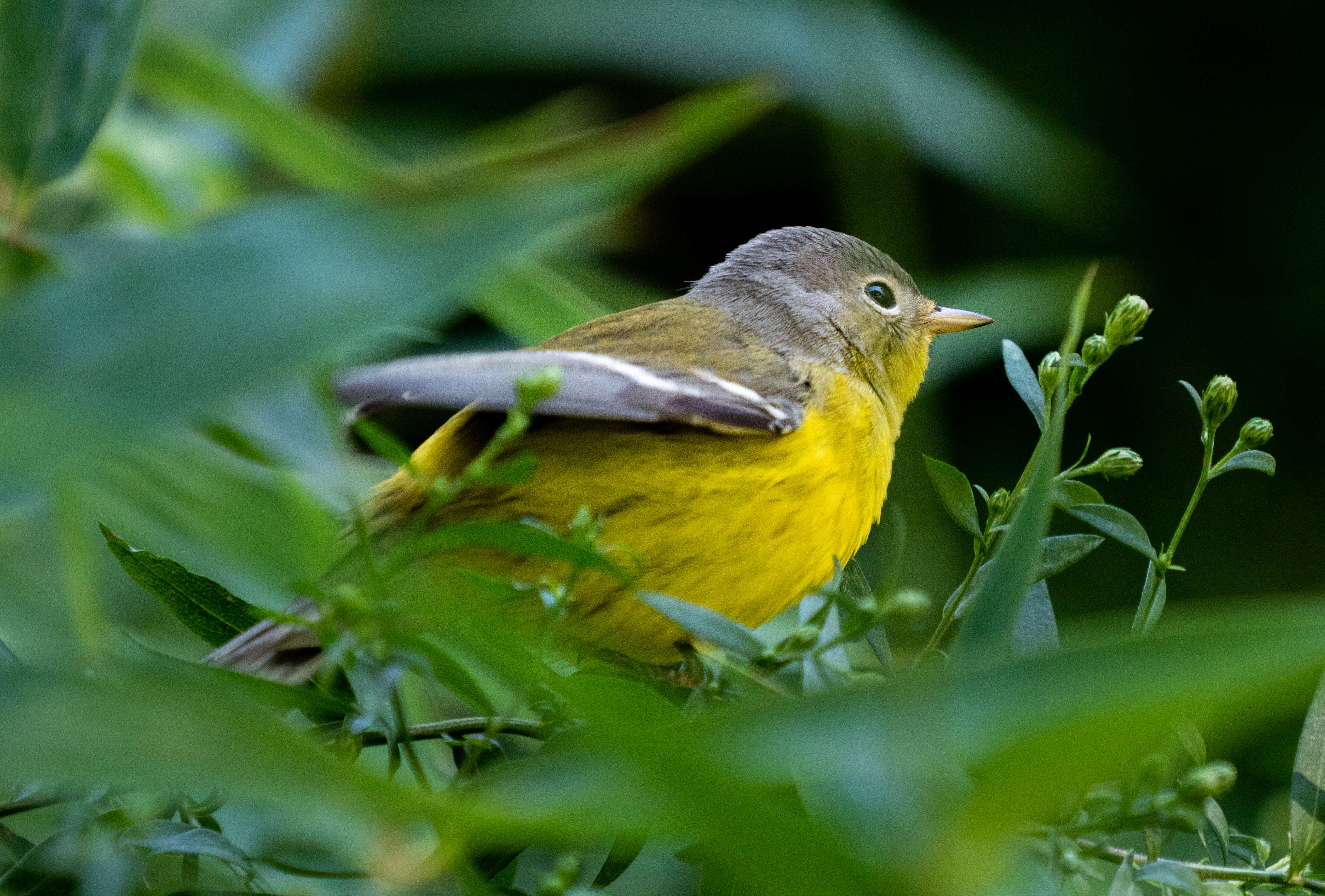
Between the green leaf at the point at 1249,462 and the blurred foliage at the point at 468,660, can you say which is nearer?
the blurred foliage at the point at 468,660

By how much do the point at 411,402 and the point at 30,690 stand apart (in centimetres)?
42

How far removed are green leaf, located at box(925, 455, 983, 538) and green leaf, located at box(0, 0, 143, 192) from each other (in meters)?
0.89

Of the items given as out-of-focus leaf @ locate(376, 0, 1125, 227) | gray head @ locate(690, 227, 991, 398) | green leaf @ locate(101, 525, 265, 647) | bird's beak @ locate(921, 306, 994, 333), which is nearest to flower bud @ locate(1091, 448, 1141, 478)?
green leaf @ locate(101, 525, 265, 647)

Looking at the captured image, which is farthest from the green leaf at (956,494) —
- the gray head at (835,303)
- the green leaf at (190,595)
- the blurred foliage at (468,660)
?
the gray head at (835,303)

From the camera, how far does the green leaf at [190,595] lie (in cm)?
88

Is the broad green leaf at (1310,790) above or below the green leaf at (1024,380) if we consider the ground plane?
below

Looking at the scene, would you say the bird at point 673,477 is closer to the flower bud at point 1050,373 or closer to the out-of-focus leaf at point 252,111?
the flower bud at point 1050,373

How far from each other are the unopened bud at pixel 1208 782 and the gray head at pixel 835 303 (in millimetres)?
1017

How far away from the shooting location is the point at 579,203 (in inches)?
25.2

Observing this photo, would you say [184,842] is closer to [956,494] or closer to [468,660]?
[468,660]

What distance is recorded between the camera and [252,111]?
2.07 meters

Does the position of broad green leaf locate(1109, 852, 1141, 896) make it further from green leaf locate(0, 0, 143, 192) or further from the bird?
green leaf locate(0, 0, 143, 192)

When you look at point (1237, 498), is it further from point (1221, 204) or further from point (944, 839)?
point (944, 839)

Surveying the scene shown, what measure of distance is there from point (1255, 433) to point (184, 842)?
815 mm
